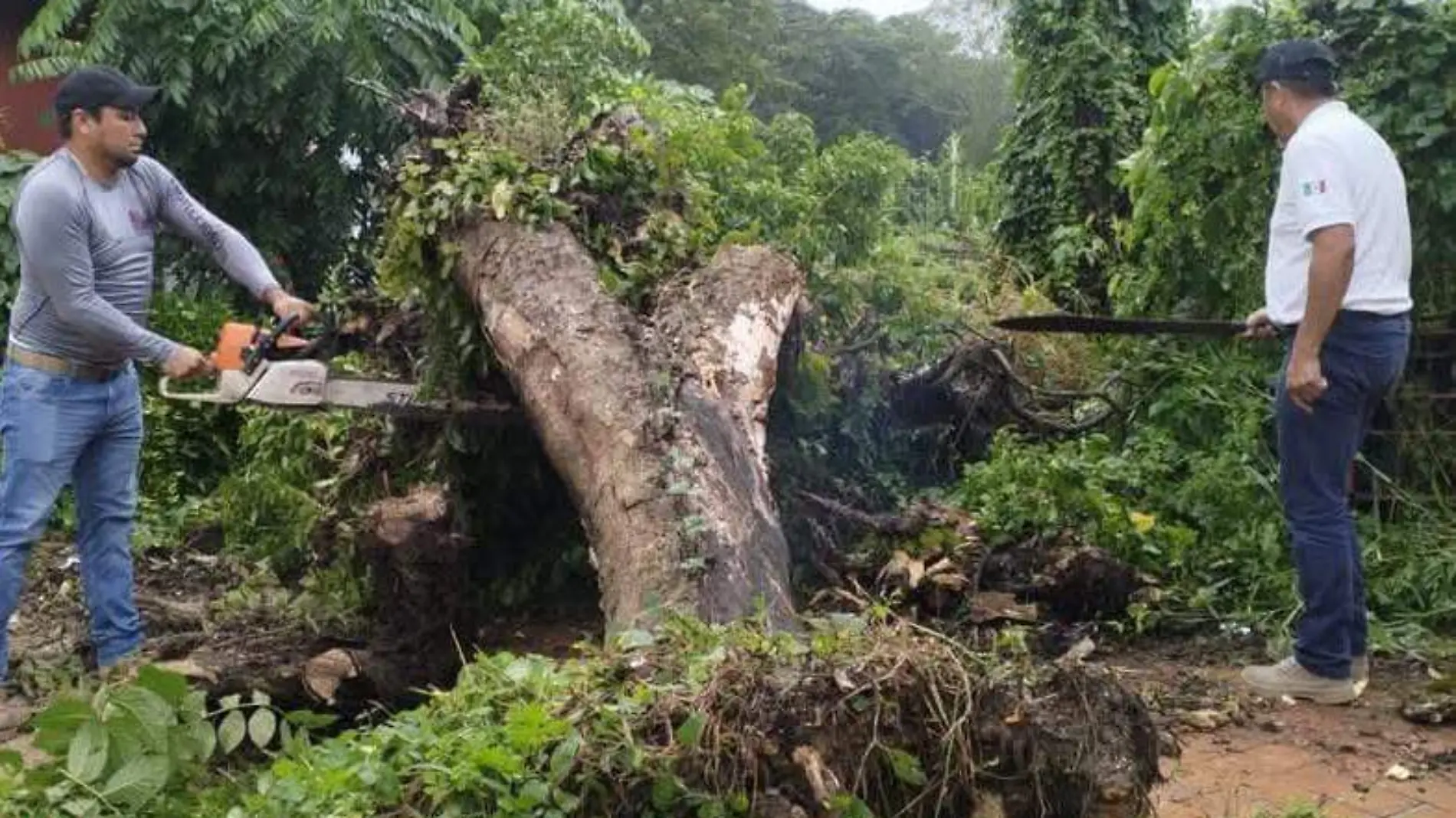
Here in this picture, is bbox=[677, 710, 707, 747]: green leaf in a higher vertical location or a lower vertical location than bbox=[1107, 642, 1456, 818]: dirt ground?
higher

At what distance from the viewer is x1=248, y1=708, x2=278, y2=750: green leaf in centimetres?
327

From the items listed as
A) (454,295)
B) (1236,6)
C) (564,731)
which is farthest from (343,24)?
(564,731)

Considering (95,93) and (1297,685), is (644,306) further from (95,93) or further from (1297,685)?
(1297,685)

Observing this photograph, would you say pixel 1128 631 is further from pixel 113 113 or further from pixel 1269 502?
pixel 113 113

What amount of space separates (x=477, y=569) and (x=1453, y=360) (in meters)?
3.88

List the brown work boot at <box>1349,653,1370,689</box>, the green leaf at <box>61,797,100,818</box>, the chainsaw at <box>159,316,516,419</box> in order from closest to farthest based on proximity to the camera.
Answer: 1. the green leaf at <box>61,797,100,818</box>
2. the brown work boot at <box>1349,653,1370,689</box>
3. the chainsaw at <box>159,316,516,419</box>

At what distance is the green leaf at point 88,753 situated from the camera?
3.14m

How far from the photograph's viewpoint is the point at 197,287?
9555 mm

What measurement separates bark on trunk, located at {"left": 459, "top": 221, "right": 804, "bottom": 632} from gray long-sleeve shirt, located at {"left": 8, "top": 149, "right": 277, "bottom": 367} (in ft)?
3.49

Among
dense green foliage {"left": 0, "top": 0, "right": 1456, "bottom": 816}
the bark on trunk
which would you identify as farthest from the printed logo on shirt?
the bark on trunk

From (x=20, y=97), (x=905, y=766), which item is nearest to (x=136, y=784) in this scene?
(x=905, y=766)

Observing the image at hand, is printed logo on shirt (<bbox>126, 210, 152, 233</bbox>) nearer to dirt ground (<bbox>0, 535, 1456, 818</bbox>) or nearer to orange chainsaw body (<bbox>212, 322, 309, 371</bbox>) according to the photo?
orange chainsaw body (<bbox>212, 322, 309, 371</bbox>)

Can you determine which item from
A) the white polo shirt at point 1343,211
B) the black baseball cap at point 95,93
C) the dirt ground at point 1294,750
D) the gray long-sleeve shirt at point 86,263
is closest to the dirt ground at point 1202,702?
the dirt ground at point 1294,750

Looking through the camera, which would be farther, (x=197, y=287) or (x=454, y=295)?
(x=197, y=287)
